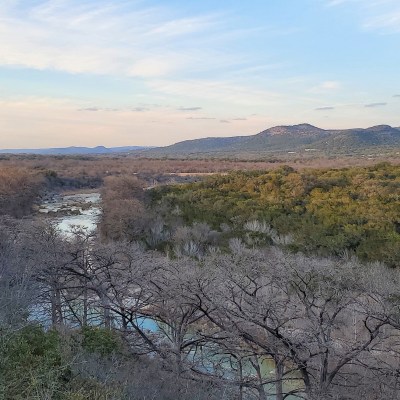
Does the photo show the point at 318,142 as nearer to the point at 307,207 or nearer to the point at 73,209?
the point at 73,209

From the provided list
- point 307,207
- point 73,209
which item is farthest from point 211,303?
point 73,209

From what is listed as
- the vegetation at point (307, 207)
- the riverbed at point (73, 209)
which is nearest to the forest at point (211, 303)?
the vegetation at point (307, 207)

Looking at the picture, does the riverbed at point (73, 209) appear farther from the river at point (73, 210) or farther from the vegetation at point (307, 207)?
the vegetation at point (307, 207)

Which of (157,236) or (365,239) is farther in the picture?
(157,236)

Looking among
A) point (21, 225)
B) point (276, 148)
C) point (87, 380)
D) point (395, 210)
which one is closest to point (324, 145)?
point (276, 148)

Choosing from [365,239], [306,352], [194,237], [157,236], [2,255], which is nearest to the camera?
[306,352]

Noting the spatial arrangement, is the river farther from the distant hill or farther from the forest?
the distant hill

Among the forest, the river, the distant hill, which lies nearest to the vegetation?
the forest

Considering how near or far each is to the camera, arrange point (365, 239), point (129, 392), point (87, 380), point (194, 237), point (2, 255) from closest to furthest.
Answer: point (87, 380)
point (129, 392)
point (2, 255)
point (365, 239)
point (194, 237)

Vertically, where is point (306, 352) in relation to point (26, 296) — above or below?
below

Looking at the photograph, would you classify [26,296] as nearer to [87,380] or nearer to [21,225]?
[87,380]
